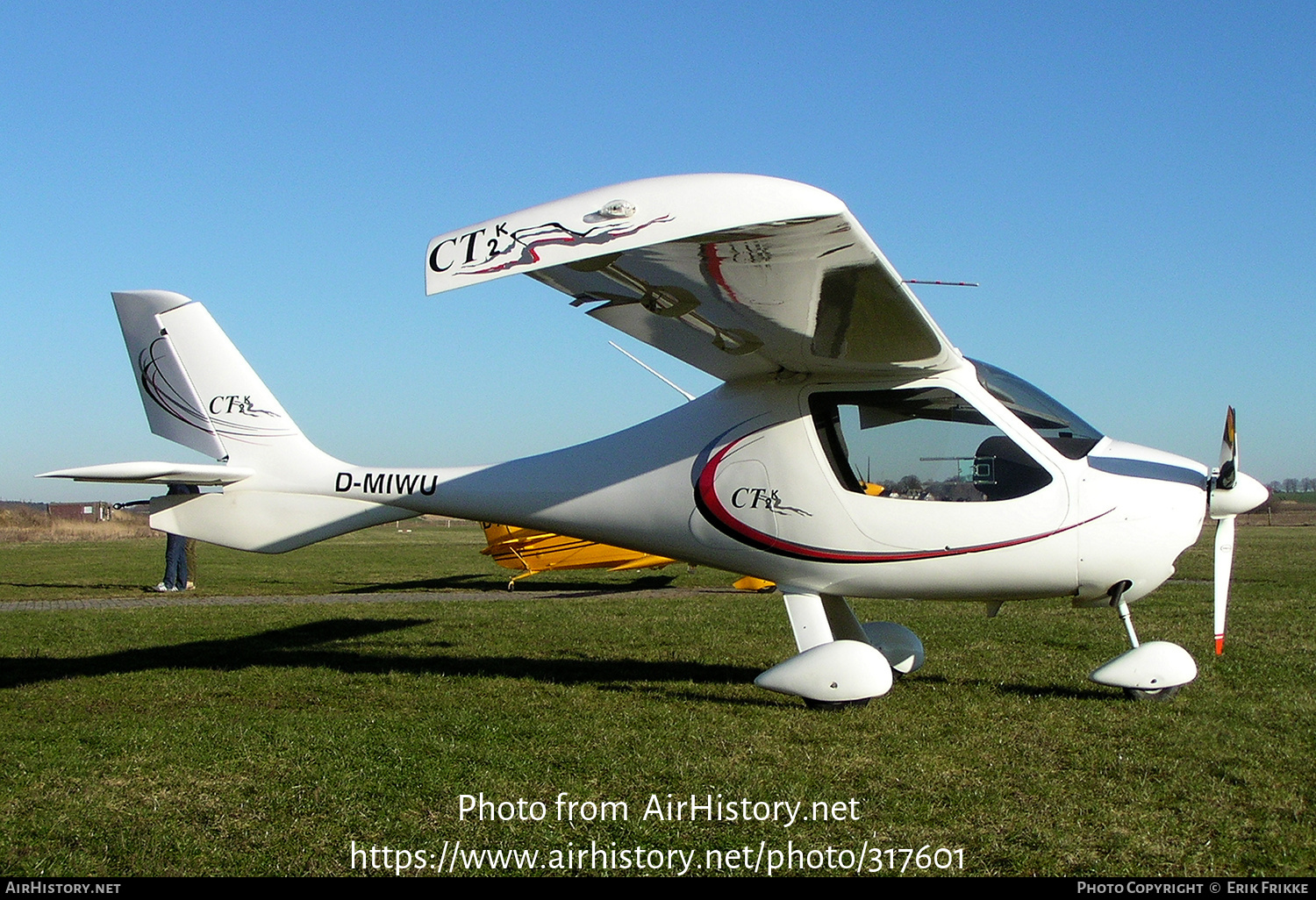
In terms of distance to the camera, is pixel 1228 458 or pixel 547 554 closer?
pixel 1228 458

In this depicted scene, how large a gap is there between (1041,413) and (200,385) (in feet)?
22.0

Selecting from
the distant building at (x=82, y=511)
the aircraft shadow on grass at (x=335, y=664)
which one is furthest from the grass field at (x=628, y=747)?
the distant building at (x=82, y=511)

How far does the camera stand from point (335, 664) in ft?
30.4

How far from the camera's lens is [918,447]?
7059mm

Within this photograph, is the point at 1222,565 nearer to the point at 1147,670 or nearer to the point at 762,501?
the point at 1147,670

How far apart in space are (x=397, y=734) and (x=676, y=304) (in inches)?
122

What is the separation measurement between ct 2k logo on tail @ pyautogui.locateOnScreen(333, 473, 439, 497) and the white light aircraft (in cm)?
3

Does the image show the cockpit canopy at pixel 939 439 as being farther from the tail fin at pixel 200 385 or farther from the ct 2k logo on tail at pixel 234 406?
the ct 2k logo on tail at pixel 234 406

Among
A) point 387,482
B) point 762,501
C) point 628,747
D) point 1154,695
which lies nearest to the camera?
point 628,747

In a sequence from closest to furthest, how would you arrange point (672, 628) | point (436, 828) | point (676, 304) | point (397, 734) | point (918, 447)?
point (436, 828) → point (676, 304) → point (397, 734) → point (918, 447) → point (672, 628)

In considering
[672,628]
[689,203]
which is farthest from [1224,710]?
[672,628]

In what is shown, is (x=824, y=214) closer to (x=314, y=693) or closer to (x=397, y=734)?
(x=397, y=734)

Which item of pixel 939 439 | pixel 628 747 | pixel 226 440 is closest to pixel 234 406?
pixel 226 440

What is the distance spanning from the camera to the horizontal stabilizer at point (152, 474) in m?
7.63
